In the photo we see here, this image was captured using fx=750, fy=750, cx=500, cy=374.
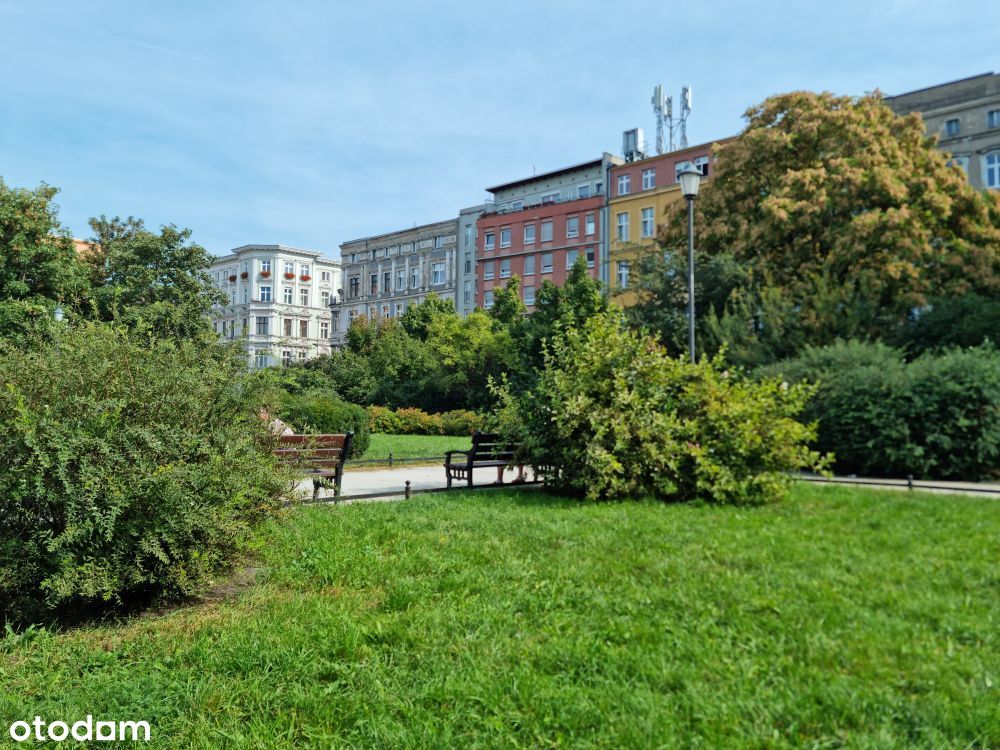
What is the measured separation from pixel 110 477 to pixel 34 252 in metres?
29.0

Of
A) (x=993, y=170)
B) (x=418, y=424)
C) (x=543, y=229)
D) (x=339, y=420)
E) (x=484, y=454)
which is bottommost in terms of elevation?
(x=484, y=454)

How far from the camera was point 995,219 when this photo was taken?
925 inches

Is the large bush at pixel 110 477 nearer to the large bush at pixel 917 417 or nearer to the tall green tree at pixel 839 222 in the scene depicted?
the large bush at pixel 917 417

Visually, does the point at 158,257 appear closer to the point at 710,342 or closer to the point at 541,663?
the point at 710,342

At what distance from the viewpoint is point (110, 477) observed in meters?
4.88

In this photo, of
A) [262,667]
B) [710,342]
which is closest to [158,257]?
[710,342]

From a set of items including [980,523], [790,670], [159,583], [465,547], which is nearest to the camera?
[790,670]

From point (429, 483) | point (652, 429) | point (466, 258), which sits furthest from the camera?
point (466, 258)

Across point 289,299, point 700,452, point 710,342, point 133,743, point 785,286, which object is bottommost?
point 133,743

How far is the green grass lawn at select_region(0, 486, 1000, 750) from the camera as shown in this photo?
3398 mm

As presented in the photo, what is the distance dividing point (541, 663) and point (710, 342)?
21.3 metres

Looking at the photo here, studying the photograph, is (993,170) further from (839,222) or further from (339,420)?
(339,420)

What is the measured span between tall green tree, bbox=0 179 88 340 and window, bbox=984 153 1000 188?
42.7m

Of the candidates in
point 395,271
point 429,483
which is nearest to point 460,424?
point 429,483
